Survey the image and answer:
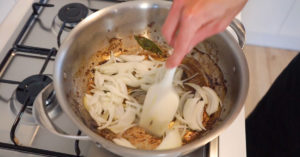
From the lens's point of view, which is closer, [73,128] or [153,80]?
[73,128]

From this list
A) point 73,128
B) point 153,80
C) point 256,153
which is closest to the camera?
point 73,128

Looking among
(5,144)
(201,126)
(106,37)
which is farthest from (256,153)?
(5,144)

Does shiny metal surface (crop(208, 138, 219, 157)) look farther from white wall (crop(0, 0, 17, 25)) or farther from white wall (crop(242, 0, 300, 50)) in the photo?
white wall (crop(242, 0, 300, 50))

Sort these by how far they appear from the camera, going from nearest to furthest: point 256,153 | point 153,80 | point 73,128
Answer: point 73,128 → point 153,80 → point 256,153

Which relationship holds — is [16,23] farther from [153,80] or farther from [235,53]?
[235,53]

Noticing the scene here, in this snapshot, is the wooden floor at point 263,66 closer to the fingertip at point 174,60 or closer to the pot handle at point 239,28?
the pot handle at point 239,28

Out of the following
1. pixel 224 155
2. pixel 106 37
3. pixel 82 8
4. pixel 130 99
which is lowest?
pixel 224 155

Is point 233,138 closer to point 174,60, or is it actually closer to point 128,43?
point 174,60

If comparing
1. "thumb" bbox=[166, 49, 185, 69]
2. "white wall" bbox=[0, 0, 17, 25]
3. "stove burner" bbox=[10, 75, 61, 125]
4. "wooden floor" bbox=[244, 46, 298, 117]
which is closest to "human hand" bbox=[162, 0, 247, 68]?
"thumb" bbox=[166, 49, 185, 69]

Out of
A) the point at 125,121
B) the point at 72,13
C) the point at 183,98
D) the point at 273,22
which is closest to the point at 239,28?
the point at 183,98
